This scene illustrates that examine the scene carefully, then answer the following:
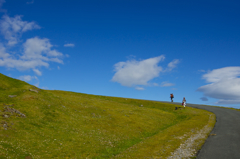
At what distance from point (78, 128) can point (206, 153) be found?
71.9 ft

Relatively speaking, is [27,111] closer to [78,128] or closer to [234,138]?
[78,128]

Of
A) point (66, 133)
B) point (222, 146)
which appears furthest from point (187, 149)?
point (66, 133)

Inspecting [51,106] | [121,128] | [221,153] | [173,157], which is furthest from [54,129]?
[221,153]

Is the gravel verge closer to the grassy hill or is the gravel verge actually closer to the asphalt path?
the grassy hill

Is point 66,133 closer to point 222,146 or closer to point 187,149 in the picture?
→ point 187,149

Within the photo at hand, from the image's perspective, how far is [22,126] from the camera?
24594 millimetres

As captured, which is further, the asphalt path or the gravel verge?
the gravel verge

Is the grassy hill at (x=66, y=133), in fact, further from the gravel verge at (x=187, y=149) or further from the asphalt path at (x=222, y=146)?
the asphalt path at (x=222, y=146)

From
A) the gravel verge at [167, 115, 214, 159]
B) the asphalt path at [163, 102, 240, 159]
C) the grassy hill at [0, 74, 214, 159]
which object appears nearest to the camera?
the asphalt path at [163, 102, 240, 159]

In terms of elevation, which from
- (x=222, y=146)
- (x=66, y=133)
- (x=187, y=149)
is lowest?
(x=66, y=133)

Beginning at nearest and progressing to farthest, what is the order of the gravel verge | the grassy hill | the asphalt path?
the asphalt path → the gravel verge → the grassy hill

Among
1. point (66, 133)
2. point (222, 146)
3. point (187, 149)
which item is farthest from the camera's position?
point (66, 133)

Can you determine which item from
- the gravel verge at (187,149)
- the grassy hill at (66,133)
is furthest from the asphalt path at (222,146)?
the grassy hill at (66,133)

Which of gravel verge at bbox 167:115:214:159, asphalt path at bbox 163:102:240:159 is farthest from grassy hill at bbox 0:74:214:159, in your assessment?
asphalt path at bbox 163:102:240:159
